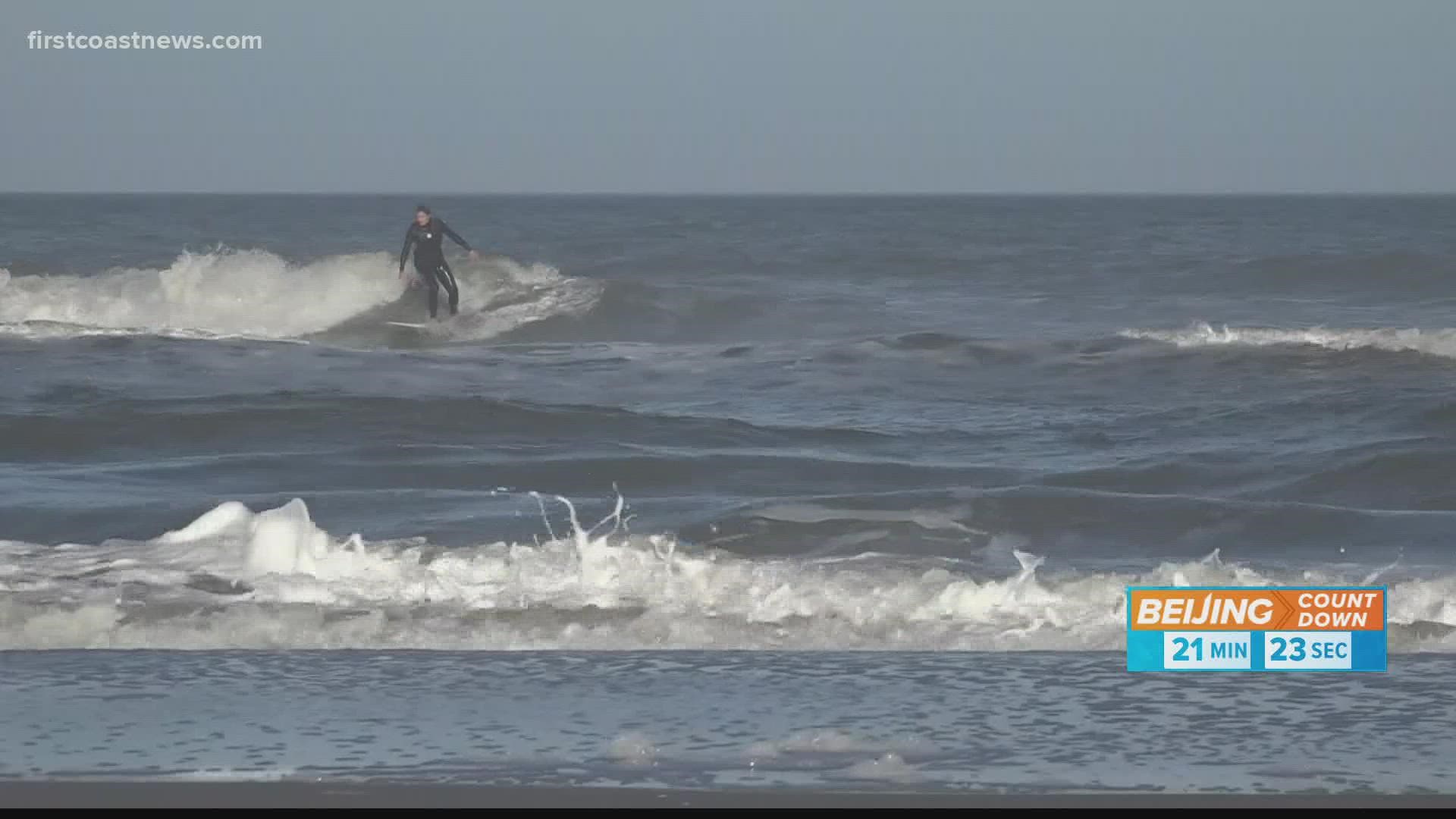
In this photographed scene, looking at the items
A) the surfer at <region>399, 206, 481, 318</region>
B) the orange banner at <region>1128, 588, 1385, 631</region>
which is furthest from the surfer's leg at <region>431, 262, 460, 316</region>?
the orange banner at <region>1128, 588, 1385, 631</region>

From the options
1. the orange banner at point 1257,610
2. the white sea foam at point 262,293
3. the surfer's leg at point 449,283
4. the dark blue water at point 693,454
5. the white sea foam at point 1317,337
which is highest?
the white sea foam at point 262,293

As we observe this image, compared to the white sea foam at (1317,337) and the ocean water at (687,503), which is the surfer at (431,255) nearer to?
the ocean water at (687,503)

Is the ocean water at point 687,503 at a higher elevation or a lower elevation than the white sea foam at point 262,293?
lower

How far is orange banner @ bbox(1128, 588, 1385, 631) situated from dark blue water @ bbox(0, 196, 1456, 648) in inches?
5.9

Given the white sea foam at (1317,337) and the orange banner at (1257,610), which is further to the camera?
the white sea foam at (1317,337)

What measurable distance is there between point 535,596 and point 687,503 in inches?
125

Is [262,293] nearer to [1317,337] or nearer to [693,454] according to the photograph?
[1317,337]

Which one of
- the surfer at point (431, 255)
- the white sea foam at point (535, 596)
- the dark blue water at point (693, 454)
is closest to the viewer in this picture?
the white sea foam at point (535, 596)

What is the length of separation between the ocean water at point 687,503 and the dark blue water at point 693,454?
0.15ft

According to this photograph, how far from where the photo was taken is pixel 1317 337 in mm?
22422

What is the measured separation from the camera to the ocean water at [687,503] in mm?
5602

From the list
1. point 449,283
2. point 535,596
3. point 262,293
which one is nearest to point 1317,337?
point 449,283

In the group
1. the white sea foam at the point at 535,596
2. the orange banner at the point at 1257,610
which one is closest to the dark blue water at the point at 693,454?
the white sea foam at the point at 535,596

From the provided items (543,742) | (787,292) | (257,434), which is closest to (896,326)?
(787,292)
